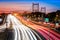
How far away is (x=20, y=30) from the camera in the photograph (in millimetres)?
3021

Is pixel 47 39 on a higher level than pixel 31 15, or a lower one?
lower

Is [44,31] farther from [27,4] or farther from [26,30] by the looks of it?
[27,4]

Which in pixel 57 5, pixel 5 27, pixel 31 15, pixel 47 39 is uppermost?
pixel 57 5

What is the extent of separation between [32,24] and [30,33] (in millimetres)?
198

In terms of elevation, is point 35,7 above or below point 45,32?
above

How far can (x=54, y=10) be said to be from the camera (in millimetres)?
3074

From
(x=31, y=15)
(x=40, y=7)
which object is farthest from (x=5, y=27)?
(x=40, y=7)

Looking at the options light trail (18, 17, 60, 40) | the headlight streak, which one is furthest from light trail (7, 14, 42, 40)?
light trail (18, 17, 60, 40)

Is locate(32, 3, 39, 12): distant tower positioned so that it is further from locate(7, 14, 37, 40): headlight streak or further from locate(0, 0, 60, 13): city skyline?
locate(7, 14, 37, 40): headlight streak

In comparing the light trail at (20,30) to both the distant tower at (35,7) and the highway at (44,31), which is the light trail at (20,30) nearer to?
the highway at (44,31)

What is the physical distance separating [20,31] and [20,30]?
0.08 ft

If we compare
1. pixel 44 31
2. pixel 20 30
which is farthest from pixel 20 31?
pixel 44 31

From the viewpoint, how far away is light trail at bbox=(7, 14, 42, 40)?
9.62 feet

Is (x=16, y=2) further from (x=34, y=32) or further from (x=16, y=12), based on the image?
(x=34, y=32)
